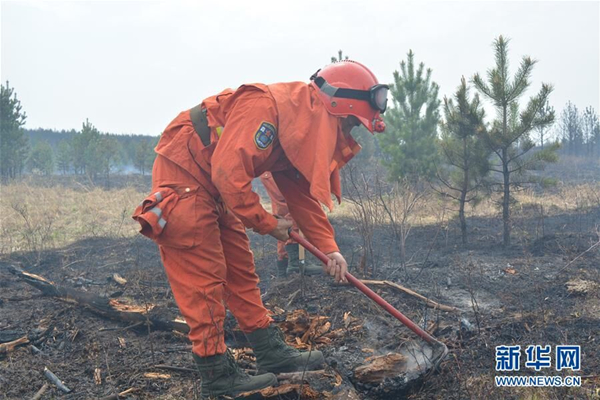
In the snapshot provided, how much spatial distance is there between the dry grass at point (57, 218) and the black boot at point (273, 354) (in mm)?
6696

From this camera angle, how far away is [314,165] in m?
2.65

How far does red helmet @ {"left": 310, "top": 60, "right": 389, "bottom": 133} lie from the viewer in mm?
2865

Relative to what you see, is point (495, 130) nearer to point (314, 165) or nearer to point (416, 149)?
point (416, 149)

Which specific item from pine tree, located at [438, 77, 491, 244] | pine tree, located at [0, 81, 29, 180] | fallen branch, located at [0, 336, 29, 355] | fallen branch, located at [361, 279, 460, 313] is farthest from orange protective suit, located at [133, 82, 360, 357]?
pine tree, located at [0, 81, 29, 180]

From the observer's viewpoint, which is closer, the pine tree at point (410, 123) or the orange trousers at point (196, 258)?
the orange trousers at point (196, 258)

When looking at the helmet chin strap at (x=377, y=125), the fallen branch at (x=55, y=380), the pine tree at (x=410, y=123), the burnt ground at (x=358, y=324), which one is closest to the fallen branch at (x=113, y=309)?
the burnt ground at (x=358, y=324)

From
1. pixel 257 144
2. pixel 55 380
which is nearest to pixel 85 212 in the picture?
pixel 55 380

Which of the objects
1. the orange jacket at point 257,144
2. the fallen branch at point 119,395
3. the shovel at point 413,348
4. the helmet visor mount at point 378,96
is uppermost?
the helmet visor mount at point 378,96

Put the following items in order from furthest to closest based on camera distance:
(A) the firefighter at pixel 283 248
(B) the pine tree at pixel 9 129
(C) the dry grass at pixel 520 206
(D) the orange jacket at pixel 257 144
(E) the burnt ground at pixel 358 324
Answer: (B) the pine tree at pixel 9 129 < (C) the dry grass at pixel 520 206 < (A) the firefighter at pixel 283 248 < (E) the burnt ground at pixel 358 324 < (D) the orange jacket at pixel 257 144

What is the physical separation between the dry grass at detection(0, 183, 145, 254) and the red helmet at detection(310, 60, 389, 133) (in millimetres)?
7286

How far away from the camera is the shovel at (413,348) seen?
292 cm

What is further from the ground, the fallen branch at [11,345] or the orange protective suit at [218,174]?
the orange protective suit at [218,174]

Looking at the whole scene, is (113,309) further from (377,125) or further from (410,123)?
(410,123)

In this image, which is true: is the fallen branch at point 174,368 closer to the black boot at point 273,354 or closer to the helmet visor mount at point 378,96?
the black boot at point 273,354
